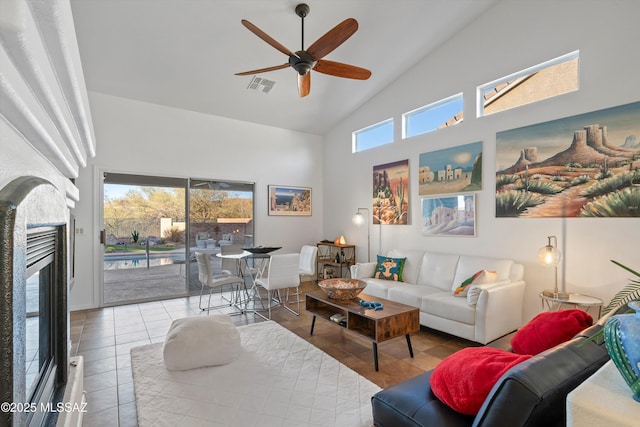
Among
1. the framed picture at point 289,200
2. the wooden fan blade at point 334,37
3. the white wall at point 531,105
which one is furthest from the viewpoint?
the framed picture at point 289,200

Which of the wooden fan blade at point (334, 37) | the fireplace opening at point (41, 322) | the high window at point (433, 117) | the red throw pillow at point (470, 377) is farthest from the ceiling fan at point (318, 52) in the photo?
the red throw pillow at point (470, 377)

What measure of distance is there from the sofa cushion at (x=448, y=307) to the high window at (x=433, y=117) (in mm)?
2483

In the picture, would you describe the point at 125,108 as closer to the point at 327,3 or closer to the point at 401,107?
the point at 327,3

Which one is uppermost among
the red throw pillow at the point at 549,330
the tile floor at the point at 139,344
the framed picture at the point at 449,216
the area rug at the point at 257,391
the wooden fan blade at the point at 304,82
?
the wooden fan blade at the point at 304,82

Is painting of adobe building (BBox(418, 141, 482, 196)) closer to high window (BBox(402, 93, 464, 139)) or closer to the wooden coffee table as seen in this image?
high window (BBox(402, 93, 464, 139))

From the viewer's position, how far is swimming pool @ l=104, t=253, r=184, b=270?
4871 millimetres

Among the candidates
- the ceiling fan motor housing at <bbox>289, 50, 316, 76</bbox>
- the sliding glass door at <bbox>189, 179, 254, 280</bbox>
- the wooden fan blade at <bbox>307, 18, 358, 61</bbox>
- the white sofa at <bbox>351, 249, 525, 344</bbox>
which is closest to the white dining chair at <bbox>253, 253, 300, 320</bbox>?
the white sofa at <bbox>351, 249, 525, 344</bbox>

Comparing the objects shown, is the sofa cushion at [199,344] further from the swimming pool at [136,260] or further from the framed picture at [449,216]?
the framed picture at [449,216]

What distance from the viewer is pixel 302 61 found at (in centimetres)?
290

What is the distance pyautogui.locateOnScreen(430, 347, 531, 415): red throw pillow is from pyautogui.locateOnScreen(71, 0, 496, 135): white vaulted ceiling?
12.3 ft

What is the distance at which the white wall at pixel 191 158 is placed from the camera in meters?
4.62

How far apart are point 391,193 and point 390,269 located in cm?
137

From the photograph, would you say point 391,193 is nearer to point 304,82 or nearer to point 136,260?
point 304,82

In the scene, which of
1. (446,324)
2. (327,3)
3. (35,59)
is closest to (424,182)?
(446,324)
